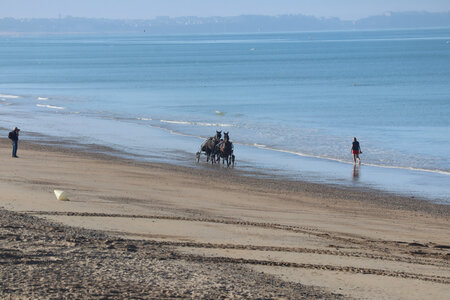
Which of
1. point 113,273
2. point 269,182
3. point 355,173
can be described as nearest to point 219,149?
point 269,182

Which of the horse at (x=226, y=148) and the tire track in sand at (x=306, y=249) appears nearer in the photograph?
the tire track in sand at (x=306, y=249)

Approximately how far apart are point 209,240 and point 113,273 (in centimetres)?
343

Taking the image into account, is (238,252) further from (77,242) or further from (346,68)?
(346,68)

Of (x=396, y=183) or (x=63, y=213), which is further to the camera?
(x=396, y=183)

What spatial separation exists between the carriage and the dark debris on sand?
16.4 metres

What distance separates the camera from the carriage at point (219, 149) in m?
28.4

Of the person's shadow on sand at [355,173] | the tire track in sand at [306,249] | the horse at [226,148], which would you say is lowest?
the tire track in sand at [306,249]

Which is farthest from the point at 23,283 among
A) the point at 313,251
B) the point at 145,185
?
the point at 145,185

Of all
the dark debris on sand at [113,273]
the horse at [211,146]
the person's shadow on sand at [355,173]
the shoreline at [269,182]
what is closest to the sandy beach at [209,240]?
the dark debris on sand at [113,273]

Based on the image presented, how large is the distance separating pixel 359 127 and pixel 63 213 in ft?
110

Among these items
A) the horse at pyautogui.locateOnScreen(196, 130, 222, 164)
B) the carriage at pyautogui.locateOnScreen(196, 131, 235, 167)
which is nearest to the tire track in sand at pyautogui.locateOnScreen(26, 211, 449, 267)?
the carriage at pyautogui.locateOnScreen(196, 131, 235, 167)

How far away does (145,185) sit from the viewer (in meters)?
21.9

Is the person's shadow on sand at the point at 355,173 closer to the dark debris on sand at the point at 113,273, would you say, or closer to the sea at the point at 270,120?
the sea at the point at 270,120

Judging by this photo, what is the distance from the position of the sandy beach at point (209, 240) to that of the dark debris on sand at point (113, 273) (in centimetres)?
2
